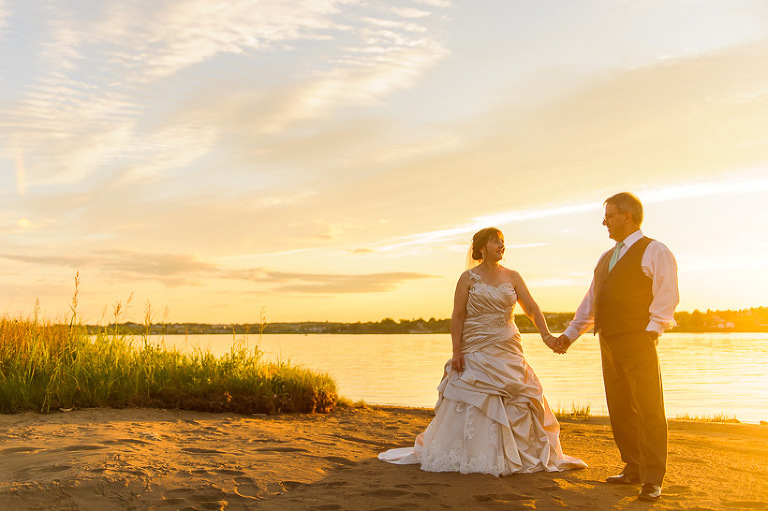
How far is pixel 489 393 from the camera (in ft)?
20.0

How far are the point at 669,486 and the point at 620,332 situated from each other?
141cm

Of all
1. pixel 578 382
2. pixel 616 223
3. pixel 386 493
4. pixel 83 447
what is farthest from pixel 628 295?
pixel 578 382

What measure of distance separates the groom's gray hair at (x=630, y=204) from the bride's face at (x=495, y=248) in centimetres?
114

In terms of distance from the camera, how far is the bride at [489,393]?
5949mm

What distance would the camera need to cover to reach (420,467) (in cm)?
606

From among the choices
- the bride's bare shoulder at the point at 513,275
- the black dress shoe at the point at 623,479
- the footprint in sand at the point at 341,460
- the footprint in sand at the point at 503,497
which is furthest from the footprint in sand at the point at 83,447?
the black dress shoe at the point at 623,479

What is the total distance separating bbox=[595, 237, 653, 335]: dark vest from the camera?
17.0 ft

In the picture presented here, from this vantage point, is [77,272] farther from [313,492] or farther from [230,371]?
[313,492]

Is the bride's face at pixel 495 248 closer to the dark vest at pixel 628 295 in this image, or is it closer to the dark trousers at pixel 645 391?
the dark vest at pixel 628 295

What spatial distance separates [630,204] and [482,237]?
4.59 ft

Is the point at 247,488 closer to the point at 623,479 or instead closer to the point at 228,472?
the point at 228,472

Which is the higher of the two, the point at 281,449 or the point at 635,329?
the point at 635,329

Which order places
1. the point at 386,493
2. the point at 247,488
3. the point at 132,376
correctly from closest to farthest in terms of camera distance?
the point at 386,493 → the point at 247,488 → the point at 132,376

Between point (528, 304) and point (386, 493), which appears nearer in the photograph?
point (386, 493)
